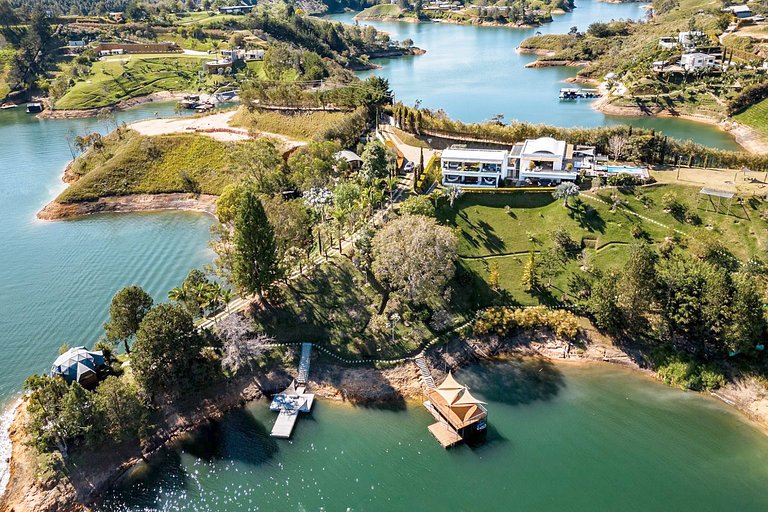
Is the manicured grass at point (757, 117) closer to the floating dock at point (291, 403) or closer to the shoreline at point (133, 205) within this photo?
the floating dock at point (291, 403)

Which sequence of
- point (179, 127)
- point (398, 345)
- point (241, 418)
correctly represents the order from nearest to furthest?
point (241, 418) → point (398, 345) → point (179, 127)

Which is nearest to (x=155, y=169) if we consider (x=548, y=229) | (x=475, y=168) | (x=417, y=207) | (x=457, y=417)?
(x=417, y=207)

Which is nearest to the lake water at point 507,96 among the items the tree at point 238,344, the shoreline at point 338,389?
the shoreline at point 338,389

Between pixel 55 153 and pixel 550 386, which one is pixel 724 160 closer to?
pixel 550 386

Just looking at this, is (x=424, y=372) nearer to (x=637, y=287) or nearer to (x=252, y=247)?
(x=252, y=247)

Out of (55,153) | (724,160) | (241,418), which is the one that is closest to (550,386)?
(241,418)

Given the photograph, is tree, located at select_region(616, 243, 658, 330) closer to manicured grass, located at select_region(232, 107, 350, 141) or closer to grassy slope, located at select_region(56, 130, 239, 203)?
manicured grass, located at select_region(232, 107, 350, 141)
